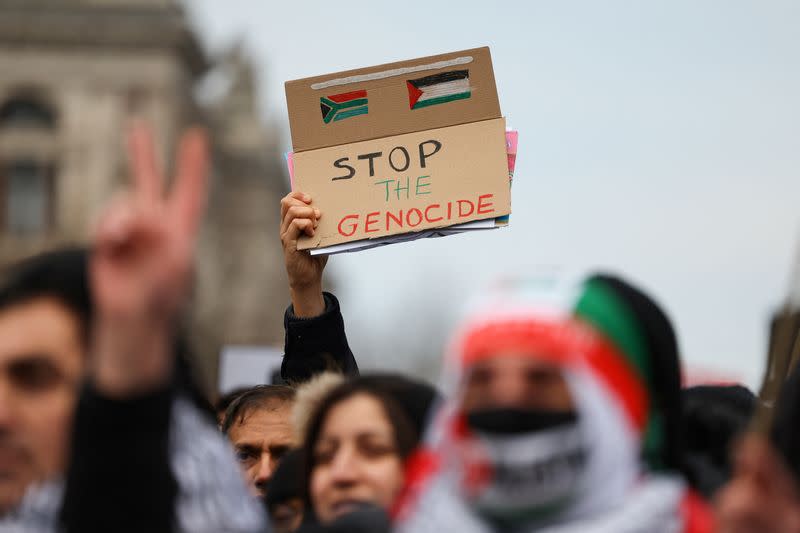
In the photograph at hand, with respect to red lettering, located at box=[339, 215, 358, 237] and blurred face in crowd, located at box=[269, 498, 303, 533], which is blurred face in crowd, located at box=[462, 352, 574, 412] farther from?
red lettering, located at box=[339, 215, 358, 237]

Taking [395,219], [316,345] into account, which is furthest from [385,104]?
[316,345]

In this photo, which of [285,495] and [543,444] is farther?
[285,495]

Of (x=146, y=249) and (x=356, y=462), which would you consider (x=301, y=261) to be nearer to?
(x=356, y=462)

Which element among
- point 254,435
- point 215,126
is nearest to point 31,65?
point 215,126

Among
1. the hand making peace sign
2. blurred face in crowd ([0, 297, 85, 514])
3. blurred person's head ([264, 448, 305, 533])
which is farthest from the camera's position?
blurred person's head ([264, 448, 305, 533])

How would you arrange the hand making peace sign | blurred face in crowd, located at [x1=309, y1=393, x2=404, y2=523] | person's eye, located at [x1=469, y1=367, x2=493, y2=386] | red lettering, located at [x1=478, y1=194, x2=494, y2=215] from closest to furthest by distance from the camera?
1. the hand making peace sign
2. person's eye, located at [x1=469, y1=367, x2=493, y2=386]
3. blurred face in crowd, located at [x1=309, y1=393, x2=404, y2=523]
4. red lettering, located at [x1=478, y1=194, x2=494, y2=215]

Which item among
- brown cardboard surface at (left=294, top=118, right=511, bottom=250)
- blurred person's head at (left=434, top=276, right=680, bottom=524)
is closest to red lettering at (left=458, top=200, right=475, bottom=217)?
brown cardboard surface at (left=294, top=118, right=511, bottom=250)

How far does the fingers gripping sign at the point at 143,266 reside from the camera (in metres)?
2.41

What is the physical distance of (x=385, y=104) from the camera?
4531mm

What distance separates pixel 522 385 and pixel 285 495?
138cm

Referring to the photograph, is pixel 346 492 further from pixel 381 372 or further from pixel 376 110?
pixel 376 110

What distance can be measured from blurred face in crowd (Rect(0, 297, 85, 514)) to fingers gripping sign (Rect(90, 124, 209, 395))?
0.74ft

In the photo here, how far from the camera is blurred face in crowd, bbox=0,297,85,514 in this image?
8.84 ft

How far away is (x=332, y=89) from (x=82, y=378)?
2.10 m
